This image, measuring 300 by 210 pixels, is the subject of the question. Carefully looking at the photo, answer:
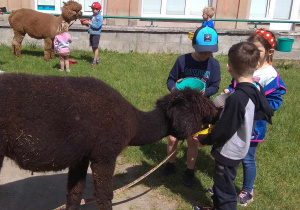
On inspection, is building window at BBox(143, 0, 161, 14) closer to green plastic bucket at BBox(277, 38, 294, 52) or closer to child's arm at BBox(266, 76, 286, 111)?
green plastic bucket at BBox(277, 38, 294, 52)

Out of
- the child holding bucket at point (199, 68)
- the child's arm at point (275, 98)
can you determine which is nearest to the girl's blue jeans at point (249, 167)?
the child's arm at point (275, 98)

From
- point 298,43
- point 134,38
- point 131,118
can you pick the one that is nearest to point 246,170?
point 131,118

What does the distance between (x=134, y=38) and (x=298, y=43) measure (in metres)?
5.59

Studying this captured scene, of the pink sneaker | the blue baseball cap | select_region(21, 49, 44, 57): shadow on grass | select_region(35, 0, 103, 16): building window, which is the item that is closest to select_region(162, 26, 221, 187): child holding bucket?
the blue baseball cap

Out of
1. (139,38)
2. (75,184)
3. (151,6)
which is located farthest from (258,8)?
(75,184)

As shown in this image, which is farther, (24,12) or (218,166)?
(24,12)

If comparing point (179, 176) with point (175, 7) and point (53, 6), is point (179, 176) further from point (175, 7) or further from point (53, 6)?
point (53, 6)

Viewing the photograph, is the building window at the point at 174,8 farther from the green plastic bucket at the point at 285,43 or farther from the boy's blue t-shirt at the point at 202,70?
the boy's blue t-shirt at the point at 202,70

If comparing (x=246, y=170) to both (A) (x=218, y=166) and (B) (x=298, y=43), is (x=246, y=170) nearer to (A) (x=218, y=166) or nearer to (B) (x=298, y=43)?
(A) (x=218, y=166)

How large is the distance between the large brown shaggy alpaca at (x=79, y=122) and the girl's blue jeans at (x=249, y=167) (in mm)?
829

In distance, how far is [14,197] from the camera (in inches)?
147

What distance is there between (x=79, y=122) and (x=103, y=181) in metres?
0.67

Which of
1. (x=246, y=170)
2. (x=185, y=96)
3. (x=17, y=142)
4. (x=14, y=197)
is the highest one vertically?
(x=185, y=96)

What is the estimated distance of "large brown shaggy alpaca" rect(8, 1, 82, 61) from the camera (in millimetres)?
9032
